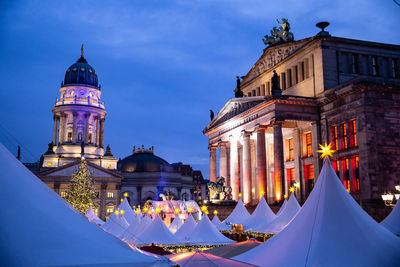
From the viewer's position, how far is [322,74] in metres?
41.2

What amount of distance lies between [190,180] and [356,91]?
261ft

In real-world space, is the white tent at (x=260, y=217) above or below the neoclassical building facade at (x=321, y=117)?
below

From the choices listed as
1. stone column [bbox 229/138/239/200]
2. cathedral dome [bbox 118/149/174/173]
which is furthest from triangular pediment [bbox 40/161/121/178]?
stone column [bbox 229/138/239/200]

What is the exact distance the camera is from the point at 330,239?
12.1 m

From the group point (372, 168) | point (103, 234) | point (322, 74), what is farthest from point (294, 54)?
point (103, 234)

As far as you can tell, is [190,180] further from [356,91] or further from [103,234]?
[103,234]

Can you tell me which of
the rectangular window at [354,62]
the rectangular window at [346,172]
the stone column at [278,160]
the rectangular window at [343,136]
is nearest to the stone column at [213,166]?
the stone column at [278,160]

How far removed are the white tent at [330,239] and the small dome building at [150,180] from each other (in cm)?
8471

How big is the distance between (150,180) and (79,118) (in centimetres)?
2326

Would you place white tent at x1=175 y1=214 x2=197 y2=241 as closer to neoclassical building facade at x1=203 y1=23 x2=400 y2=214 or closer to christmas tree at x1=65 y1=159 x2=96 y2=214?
neoclassical building facade at x1=203 y1=23 x2=400 y2=214

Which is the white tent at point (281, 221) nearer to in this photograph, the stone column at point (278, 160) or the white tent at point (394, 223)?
the white tent at point (394, 223)

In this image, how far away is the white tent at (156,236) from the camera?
84.5 feet

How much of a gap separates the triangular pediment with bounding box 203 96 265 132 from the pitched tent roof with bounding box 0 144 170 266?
36.5m

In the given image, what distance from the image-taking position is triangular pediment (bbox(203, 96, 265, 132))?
44594 mm
